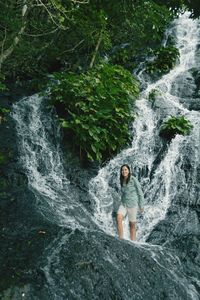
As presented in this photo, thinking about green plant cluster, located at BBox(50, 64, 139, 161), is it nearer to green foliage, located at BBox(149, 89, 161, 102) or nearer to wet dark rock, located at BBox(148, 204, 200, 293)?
green foliage, located at BBox(149, 89, 161, 102)

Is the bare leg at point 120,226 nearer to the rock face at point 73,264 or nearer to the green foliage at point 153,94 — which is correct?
the rock face at point 73,264

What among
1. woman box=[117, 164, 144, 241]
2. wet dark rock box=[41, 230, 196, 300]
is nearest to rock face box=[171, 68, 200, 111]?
woman box=[117, 164, 144, 241]

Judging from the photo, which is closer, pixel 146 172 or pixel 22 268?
pixel 22 268

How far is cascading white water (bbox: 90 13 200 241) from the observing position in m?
10.9

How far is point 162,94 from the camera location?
16.4 metres

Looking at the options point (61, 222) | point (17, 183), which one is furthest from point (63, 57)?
point (61, 222)

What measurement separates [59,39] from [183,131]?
7.01 meters

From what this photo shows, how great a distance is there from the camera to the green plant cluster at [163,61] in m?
19.3

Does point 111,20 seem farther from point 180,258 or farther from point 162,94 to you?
point 180,258

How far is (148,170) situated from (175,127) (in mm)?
2130

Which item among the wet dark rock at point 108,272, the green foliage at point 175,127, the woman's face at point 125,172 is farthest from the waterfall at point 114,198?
the woman's face at point 125,172

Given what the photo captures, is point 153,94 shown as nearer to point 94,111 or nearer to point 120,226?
point 94,111

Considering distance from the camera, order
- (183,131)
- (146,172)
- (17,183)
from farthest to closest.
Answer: (183,131) → (146,172) → (17,183)

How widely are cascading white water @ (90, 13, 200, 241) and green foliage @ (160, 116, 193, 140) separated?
0.21 metres
